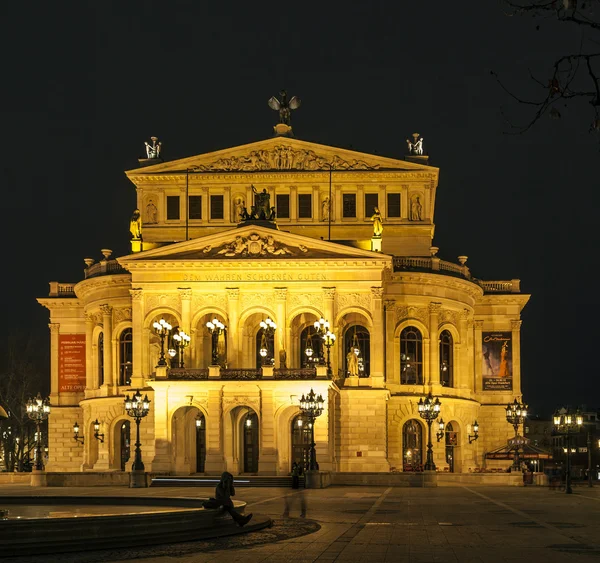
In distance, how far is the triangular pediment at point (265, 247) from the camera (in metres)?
81.5

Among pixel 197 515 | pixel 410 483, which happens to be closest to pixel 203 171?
pixel 410 483

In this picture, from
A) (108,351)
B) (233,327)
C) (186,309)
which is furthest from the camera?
(108,351)

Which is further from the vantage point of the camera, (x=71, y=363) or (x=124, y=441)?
(x=71, y=363)

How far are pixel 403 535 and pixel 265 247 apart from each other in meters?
49.8

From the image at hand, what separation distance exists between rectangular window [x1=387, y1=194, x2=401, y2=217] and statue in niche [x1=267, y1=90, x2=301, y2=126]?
9283 mm

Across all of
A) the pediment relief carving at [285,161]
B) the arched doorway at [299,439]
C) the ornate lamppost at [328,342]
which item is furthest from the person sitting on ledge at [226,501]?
the pediment relief carving at [285,161]

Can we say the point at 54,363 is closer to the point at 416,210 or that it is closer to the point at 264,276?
the point at 264,276

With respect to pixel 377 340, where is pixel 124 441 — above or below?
below

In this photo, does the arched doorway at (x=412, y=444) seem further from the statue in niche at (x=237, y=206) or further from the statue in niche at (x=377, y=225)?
the statue in niche at (x=237, y=206)

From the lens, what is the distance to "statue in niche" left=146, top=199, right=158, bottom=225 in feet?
308

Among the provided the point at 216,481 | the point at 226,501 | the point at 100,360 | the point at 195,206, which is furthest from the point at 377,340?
the point at 226,501

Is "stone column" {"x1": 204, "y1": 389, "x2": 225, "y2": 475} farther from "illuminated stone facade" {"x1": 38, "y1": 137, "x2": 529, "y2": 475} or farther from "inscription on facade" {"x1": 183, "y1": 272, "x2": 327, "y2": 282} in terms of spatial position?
"inscription on facade" {"x1": 183, "y1": 272, "x2": 327, "y2": 282}

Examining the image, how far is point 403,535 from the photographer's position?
108ft

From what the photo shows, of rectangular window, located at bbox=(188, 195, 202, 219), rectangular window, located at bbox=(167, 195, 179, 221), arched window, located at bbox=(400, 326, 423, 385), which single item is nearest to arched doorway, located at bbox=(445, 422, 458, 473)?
arched window, located at bbox=(400, 326, 423, 385)
